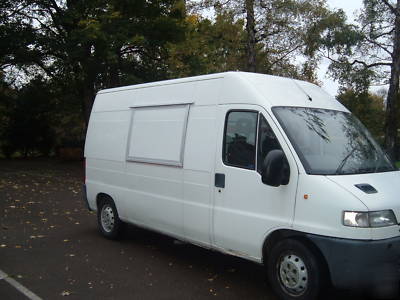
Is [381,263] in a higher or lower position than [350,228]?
lower

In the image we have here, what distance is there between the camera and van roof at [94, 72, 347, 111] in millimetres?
5332

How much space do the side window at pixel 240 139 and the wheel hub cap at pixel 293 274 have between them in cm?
108

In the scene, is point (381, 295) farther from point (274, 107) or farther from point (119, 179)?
point (119, 179)

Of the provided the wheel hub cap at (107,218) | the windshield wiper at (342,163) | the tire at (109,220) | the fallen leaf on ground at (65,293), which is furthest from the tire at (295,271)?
the wheel hub cap at (107,218)

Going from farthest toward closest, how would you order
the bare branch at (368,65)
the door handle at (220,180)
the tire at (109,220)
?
the bare branch at (368,65)
the tire at (109,220)
the door handle at (220,180)

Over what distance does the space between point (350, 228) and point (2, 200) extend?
394 inches

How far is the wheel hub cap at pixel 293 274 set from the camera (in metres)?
4.65

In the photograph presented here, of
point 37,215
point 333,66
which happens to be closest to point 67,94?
point 333,66

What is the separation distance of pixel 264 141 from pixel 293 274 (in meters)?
1.45

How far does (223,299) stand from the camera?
5066 mm

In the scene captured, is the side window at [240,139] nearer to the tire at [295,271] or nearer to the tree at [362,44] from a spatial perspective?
the tire at [295,271]

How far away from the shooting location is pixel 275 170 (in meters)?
4.64

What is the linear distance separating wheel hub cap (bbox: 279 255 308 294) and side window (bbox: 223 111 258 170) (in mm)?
1081

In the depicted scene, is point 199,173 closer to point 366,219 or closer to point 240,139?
point 240,139
